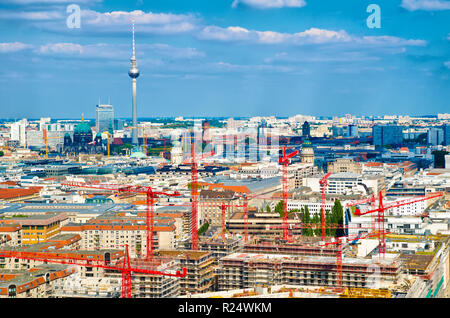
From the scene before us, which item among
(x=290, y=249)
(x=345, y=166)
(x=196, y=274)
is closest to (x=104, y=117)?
(x=345, y=166)

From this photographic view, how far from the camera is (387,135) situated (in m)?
29.5

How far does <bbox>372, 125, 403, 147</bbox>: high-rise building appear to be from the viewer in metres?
29.2

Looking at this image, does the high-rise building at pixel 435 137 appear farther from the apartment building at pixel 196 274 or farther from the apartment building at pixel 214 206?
the apartment building at pixel 196 274

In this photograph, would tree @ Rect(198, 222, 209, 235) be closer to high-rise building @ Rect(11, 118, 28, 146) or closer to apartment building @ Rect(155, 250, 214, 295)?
apartment building @ Rect(155, 250, 214, 295)

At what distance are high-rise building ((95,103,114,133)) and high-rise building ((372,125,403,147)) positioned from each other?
13.9 metres

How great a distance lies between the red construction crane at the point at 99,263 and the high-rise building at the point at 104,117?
2875 centimetres

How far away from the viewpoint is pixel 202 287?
6.57 meters

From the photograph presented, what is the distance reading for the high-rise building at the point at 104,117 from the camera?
3691cm

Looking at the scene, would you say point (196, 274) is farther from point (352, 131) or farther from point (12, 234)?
point (352, 131)

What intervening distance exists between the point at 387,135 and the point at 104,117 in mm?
15017

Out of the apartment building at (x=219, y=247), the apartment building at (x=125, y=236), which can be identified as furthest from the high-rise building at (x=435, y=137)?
the apartment building at (x=219, y=247)

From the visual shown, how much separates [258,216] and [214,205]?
163 cm
